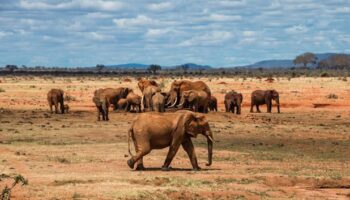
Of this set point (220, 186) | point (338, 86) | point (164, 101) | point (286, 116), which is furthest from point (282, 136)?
point (338, 86)

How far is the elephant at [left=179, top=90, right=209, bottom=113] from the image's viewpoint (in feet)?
125

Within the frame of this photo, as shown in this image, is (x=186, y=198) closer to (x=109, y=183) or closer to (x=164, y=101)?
(x=109, y=183)

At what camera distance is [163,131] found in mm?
17969

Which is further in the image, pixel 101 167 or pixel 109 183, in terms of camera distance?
pixel 101 167

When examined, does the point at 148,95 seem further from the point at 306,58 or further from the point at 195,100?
the point at 306,58

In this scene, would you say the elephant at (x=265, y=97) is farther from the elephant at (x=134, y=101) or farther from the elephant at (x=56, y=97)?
the elephant at (x=56, y=97)

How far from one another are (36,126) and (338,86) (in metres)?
41.1

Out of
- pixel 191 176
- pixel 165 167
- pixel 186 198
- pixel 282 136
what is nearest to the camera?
pixel 186 198

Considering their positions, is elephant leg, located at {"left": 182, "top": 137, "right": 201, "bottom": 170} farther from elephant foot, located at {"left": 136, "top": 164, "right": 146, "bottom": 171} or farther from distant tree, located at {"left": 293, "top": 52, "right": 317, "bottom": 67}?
distant tree, located at {"left": 293, "top": 52, "right": 317, "bottom": 67}

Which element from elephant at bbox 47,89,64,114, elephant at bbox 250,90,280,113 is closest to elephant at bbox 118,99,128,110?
elephant at bbox 47,89,64,114

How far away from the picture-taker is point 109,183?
15453mm

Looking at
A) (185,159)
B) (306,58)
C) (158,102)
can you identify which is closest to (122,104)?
(158,102)

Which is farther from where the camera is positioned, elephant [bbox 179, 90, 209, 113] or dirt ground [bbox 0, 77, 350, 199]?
elephant [bbox 179, 90, 209, 113]

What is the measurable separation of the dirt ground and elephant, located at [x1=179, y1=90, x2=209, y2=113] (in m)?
0.66
